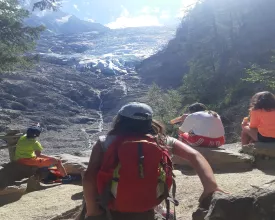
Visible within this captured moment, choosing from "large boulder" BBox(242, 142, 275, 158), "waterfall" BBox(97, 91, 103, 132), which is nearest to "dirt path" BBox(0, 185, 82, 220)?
"large boulder" BBox(242, 142, 275, 158)

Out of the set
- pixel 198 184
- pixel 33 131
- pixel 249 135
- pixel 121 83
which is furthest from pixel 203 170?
pixel 121 83

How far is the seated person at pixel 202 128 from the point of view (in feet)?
16.8

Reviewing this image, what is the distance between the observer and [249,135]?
5590 millimetres

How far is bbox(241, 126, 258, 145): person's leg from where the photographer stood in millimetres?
5469

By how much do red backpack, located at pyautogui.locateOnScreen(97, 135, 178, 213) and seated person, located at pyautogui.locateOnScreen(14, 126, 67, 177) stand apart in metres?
4.24

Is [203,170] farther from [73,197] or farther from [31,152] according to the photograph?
[31,152]

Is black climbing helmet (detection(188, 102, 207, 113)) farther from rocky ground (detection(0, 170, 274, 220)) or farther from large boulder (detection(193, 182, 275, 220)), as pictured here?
large boulder (detection(193, 182, 275, 220))

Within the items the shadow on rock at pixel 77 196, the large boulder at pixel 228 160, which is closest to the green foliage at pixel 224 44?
the large boulder at pixel 228 160

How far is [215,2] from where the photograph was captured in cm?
3556

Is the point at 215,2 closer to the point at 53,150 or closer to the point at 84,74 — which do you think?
the point at 53,150

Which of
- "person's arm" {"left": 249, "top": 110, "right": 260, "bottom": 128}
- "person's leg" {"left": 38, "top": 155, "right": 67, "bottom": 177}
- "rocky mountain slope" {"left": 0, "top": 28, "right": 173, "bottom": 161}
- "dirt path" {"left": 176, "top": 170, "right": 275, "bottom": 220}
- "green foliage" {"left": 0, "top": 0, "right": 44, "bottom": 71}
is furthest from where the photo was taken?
"rocky mountain slope" {"left": 0, "top": 28, "right": 173, "bottom": 161}

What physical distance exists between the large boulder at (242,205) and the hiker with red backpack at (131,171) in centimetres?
8

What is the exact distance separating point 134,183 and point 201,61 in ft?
94.7

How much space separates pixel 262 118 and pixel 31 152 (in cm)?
337
